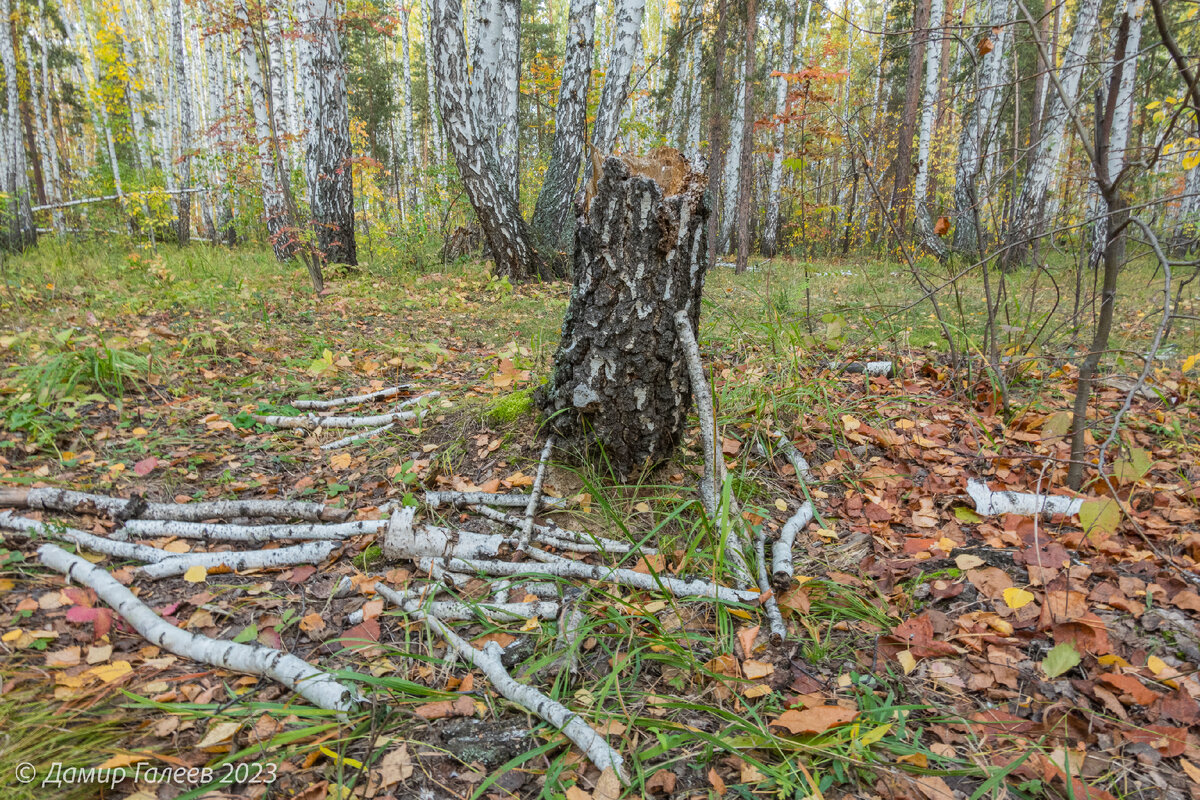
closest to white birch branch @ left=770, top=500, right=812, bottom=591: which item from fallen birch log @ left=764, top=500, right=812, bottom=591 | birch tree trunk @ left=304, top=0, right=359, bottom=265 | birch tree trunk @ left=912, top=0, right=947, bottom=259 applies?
fallen birch log @ left=764, top=500, right=812, bottom=591

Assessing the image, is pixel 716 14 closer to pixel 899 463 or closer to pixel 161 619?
pixel 899 463

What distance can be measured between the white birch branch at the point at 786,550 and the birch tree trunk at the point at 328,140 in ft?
18.8

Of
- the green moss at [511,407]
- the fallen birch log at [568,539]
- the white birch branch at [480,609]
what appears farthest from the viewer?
the green moss at [511,407]

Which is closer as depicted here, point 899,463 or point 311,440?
point 899,463

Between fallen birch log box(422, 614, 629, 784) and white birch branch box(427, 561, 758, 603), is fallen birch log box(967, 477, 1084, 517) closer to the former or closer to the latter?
white birch branch box(427, 561, 758, 603)

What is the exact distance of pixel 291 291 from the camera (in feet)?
18.3

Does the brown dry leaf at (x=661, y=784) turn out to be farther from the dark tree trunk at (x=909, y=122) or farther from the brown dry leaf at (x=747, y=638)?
the dark tree trunk at (x=909, y=122)

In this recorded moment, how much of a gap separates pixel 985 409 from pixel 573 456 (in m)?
2.12

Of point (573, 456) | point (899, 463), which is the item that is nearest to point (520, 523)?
point (573, 456)

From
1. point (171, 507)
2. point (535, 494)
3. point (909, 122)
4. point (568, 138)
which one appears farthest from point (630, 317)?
point (909, 122)

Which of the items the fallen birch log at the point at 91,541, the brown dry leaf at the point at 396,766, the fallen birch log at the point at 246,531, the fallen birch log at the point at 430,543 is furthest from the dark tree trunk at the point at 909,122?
the fallen birch log at the point at 91,541

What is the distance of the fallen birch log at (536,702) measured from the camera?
122 cm

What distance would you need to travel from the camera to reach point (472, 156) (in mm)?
6047

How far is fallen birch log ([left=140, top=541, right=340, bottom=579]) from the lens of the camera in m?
1.84
